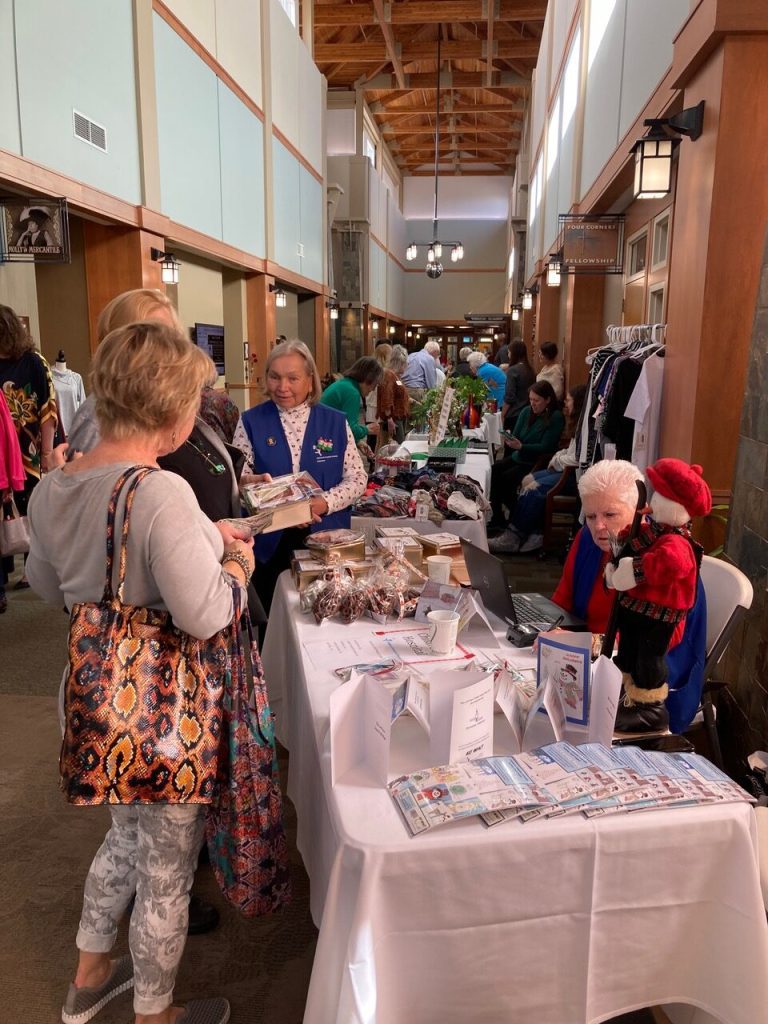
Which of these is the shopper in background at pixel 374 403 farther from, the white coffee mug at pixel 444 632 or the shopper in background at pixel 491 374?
the white coffee mug at pixel 444 632

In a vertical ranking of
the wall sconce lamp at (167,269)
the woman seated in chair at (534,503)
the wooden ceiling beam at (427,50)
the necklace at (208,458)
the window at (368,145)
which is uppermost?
the wooden ceiling beam at (427,50)

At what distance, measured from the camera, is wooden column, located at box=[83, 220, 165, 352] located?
19.6ft

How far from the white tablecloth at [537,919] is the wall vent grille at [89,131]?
527 centimetres

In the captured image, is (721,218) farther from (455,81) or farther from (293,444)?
(455,81)

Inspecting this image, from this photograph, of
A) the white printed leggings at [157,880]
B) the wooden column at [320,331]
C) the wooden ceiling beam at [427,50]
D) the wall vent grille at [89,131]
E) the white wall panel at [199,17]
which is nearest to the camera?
the white printed leggings at [157,880]

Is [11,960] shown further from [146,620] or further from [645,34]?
[645,34]

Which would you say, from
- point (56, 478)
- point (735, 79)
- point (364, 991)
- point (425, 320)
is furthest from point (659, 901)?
point (425, 320)

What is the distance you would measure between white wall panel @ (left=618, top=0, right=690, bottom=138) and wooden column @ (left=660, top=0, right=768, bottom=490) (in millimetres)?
457

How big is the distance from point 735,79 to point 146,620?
349 cm

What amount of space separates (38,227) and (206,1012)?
4.60 metres

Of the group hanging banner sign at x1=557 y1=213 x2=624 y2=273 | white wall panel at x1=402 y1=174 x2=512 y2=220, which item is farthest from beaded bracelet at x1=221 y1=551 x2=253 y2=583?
white wall panel at x1=402 y1=174 x2=512 y2=220

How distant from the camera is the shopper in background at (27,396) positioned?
429 cm

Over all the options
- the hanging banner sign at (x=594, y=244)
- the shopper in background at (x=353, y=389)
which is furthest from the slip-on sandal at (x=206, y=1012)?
the hanging banner sign at (x=594, y=244)

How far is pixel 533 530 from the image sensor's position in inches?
248
